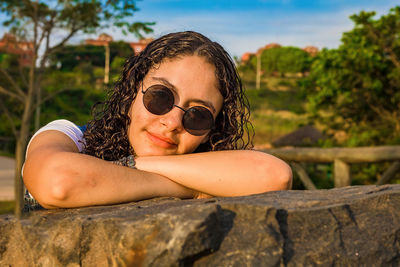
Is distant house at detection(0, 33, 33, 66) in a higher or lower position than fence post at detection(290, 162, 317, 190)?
higher

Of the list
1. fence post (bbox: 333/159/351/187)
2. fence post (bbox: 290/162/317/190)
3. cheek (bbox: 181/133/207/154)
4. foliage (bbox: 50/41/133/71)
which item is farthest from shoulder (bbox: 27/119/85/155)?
foliage (bbox: 50/41/133/71)

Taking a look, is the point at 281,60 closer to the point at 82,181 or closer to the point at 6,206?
the point at 6,206

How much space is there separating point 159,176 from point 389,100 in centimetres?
1006

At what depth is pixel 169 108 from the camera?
2004 millimetres

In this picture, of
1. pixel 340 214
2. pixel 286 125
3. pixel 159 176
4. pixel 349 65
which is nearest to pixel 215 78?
pixel 159 176

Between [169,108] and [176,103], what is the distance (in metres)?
0.04

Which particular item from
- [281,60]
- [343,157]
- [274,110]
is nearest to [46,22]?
[343,157]

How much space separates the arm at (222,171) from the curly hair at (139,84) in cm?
44

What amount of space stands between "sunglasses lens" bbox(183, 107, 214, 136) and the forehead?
0.06 meters

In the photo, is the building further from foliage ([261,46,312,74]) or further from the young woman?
foliage ([261,46,312,74])

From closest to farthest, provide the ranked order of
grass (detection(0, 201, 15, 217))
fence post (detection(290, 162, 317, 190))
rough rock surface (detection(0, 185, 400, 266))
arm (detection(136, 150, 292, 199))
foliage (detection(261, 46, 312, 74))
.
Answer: rough rock surface (detection(0, 185, 400, 266)), arm (detection(136, 150, 292, 199)), fence post (detection(290, 162, 317, 190)), grass (detection(0, 201, 15, 217)), foliage (detection(261, 46, 312, 74))

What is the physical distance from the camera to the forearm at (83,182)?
1628 millimetres

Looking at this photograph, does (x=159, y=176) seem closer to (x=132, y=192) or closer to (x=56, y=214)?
(x=132, y=192)

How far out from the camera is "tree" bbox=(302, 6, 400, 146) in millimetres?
10273
